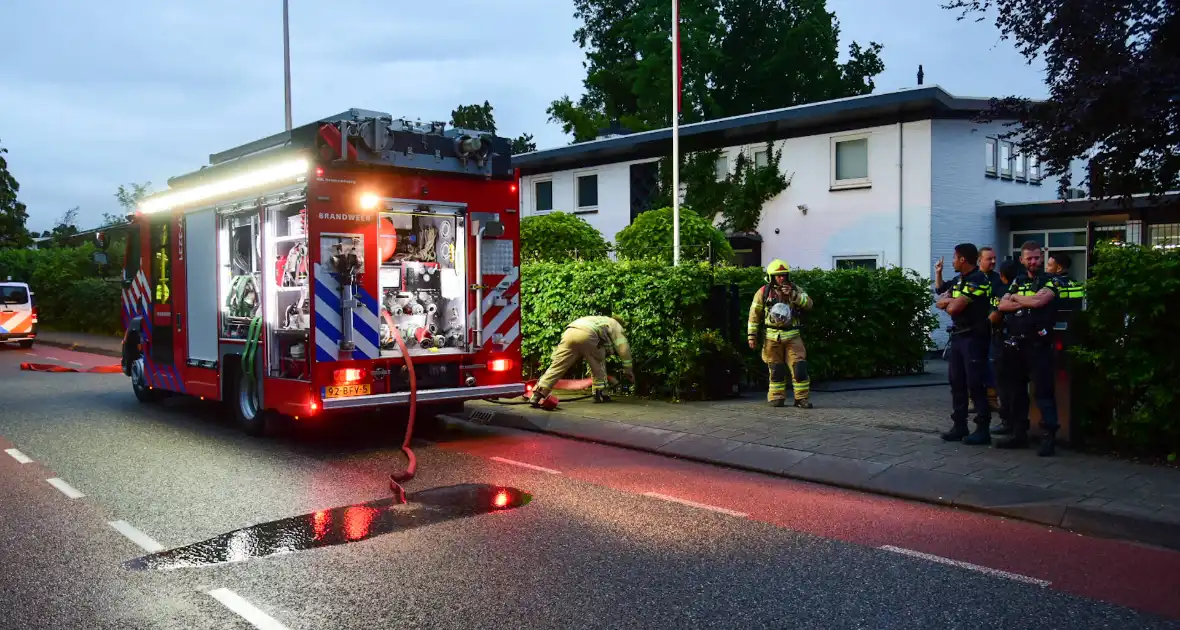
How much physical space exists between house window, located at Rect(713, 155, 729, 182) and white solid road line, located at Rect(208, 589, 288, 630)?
2258 centimetres

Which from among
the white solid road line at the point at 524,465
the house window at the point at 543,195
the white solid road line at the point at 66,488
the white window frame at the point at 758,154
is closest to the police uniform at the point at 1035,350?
the white solid road line at the point at 524,465

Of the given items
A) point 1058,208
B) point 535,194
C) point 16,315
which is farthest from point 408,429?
point 16,315

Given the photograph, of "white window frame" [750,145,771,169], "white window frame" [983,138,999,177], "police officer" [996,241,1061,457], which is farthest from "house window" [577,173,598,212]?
"police officer" [996,241,1061,457]

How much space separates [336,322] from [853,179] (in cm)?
1690

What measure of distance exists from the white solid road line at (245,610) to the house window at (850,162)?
805 inches

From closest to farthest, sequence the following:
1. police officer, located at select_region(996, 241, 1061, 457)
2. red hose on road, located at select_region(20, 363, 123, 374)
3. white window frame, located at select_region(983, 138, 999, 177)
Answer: police officer, located at select_region(996, 241, 1061, 457) < red hose on road, located at select_region(20, 363, 123, 374) < white window frame, located at select_region(983, 138, 999, 177)

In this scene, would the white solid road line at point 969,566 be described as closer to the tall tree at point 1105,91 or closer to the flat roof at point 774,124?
the tall tree at point 1105,91

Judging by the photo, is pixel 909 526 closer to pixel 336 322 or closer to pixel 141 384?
pixel 336 322

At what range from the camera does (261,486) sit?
824 centimetres

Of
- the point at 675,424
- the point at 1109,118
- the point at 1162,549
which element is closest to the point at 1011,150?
the point at 1109,118

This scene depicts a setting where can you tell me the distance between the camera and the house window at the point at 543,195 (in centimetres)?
3216

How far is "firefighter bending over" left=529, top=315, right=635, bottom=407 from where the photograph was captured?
12.4m

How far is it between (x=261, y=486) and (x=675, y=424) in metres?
4.50

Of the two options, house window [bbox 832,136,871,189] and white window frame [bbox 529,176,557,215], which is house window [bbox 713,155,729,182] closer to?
house window [bbox 832,136,871,189]
